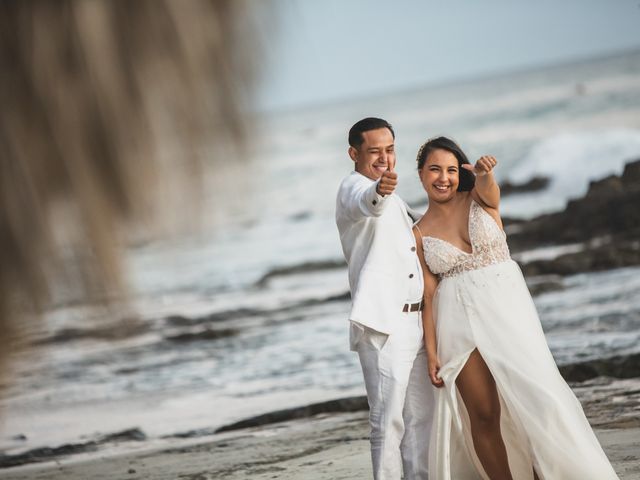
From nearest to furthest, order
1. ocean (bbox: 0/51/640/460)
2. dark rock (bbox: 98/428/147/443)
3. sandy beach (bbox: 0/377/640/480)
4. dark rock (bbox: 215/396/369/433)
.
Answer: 1. ocean (bbox: 0/51/640/460)
2. sandy beach (bbox: 0/377/640/480)
3. dark rock (bbox: 215/396/369/433)
4. dark rock (bbox: 98/428/147/443)

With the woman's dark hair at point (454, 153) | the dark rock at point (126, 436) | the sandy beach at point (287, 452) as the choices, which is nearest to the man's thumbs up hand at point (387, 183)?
the woman's dark hair at point (454, 153)

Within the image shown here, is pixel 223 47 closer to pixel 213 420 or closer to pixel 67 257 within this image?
pixel 67 257

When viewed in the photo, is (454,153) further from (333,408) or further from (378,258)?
(333,408)

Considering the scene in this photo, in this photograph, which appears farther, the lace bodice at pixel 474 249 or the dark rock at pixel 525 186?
the dark rock at pixel 525 186

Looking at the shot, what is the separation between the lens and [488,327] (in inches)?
187

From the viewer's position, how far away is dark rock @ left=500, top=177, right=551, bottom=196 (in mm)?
33125

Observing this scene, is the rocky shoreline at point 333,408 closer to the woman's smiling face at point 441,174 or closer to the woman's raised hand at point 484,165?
the woman's smiling face at point 441,174

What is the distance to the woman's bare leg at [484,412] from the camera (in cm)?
484

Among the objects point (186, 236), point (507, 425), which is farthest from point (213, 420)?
point (186, 236)

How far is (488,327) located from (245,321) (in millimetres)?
13496

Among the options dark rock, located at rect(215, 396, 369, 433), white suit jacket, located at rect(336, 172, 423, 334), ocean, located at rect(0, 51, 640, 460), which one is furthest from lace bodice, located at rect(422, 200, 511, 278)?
dark rock, located at rect(215, 396, 369, 433)

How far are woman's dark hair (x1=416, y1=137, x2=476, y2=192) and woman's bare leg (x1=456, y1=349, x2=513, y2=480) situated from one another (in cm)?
74

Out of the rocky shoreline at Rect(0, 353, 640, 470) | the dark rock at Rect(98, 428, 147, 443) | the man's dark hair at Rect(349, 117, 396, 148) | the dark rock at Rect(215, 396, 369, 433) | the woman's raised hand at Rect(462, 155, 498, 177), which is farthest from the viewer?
the dark rock at Rect(98, 428, 147, 443)

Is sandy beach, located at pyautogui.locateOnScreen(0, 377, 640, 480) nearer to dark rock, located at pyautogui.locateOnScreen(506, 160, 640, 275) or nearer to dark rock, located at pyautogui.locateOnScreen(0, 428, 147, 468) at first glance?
dark rock, located at pyautogui.locateOnScreen(0, 428, 147, 468)
